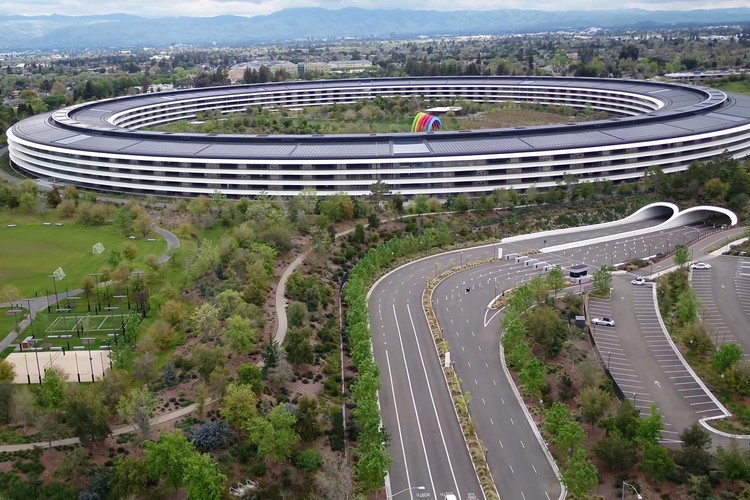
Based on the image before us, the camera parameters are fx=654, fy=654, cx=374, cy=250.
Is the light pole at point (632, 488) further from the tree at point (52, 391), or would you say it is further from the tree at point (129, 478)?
the tree at point (52, 391)

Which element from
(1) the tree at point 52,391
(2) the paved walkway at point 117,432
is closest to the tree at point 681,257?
(2) the paved walkway at point 117,432

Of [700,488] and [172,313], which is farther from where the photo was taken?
[172,313]

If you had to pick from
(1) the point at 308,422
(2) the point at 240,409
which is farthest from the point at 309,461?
(2) the point at 240,409

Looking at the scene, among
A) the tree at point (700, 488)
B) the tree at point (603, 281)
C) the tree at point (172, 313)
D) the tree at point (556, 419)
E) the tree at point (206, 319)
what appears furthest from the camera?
the tree at point (603, 281)

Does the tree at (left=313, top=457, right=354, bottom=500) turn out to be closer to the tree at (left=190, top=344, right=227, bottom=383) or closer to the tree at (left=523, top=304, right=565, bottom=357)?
the tree at (left=190, top=344, right=227, bottom=383)

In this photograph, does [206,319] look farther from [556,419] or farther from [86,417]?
[556,419]

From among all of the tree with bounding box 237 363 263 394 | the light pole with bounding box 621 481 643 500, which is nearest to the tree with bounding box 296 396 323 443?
the tree with bounding box 237 363 263 394
